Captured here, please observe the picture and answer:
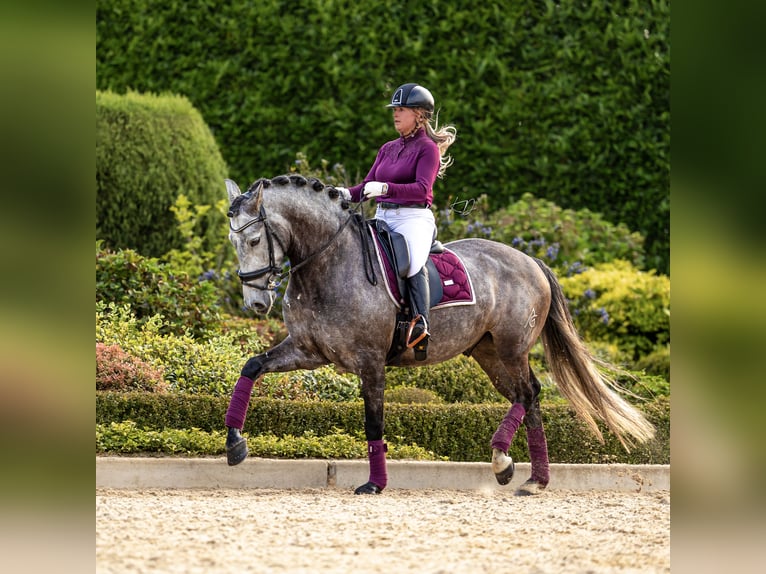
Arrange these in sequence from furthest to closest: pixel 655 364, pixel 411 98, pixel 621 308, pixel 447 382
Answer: pixel 621 308
pixel 655 364
pixel 447 382
pixel 411 98

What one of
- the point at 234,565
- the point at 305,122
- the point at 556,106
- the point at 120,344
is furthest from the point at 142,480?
the point at 556,106

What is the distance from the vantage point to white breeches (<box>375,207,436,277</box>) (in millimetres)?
6246

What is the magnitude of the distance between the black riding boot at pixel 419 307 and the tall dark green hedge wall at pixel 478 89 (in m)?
5.99

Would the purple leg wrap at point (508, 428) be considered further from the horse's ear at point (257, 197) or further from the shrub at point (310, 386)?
the horse's ear at point (257, 197)

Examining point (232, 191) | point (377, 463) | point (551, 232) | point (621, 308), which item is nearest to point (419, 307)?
point (377, 463)

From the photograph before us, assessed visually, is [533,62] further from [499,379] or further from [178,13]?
[499,379]

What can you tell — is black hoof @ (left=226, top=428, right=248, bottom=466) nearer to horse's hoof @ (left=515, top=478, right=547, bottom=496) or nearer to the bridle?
the bridle

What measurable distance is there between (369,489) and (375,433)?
1.09 ft

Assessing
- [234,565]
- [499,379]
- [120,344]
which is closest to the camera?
[234,565]

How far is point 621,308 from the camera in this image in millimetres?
10555

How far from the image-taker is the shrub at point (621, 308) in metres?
10.6

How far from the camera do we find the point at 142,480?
20.5 feet

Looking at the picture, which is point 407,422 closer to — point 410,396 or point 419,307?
point 410,396
